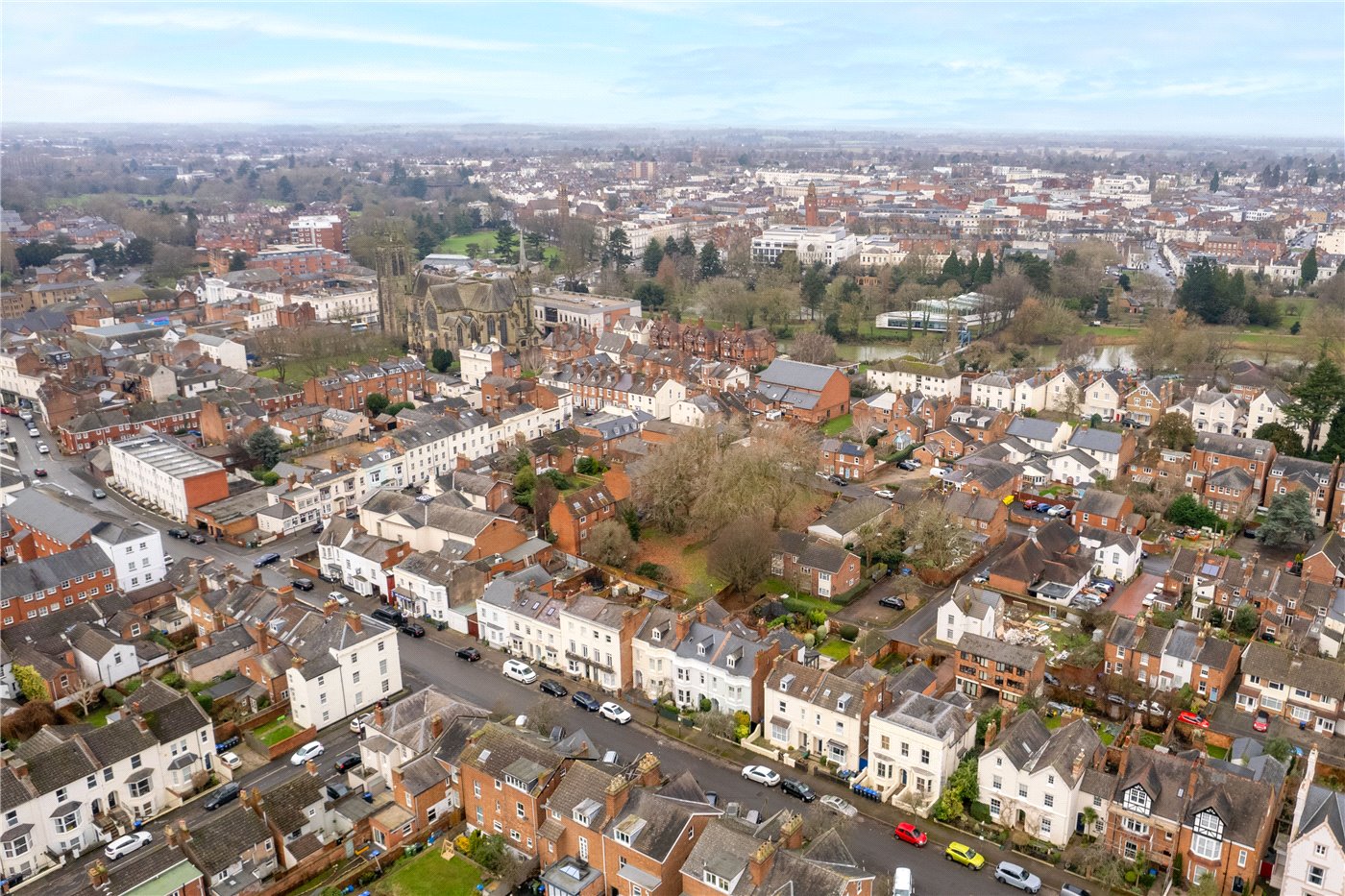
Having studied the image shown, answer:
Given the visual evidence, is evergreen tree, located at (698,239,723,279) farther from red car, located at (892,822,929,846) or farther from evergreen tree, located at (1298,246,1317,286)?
red car, located at (892,822,929,846)

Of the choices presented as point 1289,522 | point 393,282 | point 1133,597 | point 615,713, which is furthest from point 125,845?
point 393,282

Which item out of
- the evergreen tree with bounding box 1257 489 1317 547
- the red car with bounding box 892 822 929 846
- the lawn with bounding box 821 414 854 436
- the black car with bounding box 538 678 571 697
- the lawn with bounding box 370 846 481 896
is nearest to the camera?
the lawn with bounding box 370 846 481 896

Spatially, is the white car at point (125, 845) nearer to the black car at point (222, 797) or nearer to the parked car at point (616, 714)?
the black car at point (222, 797)

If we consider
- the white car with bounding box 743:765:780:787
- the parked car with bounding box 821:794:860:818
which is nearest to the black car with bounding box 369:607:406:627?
the white car with bounding box 743:765:780:787

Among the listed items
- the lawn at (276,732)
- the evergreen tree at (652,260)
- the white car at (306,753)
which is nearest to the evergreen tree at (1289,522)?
the white car at (306,753)

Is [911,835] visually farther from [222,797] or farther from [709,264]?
[709,264]

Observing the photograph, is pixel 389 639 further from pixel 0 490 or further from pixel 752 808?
pixel 0 490

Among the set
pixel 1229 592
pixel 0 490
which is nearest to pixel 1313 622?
pixel 1229 592

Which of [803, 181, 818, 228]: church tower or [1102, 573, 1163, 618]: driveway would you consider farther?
[803, 181, 818, 228]: church tower
